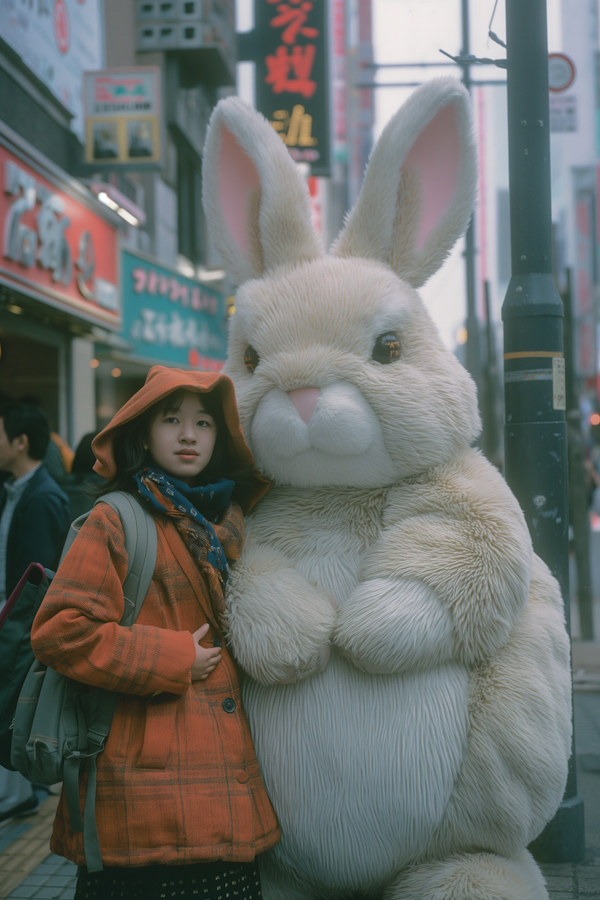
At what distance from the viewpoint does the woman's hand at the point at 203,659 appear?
1887 millimetres

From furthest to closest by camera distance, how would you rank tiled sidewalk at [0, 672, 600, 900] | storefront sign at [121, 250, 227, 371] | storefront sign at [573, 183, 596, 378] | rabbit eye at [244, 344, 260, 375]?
storefront sign at [573, 183, 596, 378]
storefront sign at [121, 250, 227, 371]
tiled sidewalk at [0, 672, 600, 900]
rabbit eye at [244, 344, 260, 375]

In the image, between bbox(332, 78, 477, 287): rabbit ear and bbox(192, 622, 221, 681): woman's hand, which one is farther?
bbox(332, 78, 477, 287): rabbit ear

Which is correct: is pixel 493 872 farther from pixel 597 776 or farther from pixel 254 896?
pixel 597 776

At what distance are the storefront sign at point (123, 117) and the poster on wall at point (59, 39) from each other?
399mm

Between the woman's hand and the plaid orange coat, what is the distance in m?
0.04

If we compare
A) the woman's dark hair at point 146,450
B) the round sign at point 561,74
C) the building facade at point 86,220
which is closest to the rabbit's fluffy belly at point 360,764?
the woman's dark hair at point 146,450

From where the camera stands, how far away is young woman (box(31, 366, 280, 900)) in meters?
1.77

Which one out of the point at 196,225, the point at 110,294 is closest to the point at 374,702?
the point at 110,294

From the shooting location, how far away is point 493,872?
A: 1.98m

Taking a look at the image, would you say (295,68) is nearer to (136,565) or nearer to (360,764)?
(136,565)

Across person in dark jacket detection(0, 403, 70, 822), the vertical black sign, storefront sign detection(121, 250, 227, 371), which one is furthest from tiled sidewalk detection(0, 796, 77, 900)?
storefront sign detection(121, 250, 227, 371)

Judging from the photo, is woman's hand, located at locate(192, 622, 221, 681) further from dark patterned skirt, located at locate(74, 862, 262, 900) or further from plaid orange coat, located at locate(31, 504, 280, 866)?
dark patterned skirt, located at locate(74, 862, 262, 900)

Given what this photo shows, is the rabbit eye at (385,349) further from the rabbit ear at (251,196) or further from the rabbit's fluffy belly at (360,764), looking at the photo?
the rabbit's fluffy belly at (360,764)

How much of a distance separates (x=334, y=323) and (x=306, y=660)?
0.88 m
